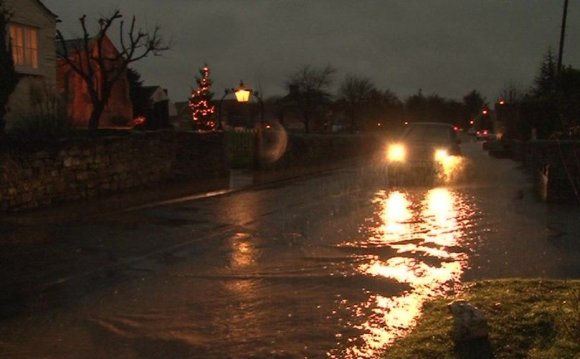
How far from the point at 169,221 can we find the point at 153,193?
17.1 ft

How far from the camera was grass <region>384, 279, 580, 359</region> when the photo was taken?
16.6 ft

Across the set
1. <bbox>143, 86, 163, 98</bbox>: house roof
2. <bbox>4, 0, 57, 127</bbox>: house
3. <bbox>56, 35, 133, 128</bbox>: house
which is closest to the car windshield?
<bbox>4, 0, 57, 127</bbox>: house

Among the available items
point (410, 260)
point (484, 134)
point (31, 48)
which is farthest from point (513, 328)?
point (484, 134)

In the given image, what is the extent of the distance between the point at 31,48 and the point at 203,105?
24.0 metres

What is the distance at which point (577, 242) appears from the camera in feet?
34.2

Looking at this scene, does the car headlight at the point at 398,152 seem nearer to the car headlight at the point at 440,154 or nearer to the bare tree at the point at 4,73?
the car headlight at the point at 440,154

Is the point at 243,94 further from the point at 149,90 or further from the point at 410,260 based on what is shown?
the point at 149,90

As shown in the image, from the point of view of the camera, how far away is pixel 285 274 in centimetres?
852

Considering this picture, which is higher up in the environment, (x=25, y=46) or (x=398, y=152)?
(x=25, y=46)

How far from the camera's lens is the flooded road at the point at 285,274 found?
5957 mm

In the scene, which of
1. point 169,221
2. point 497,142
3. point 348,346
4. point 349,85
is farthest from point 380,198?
point 349,85

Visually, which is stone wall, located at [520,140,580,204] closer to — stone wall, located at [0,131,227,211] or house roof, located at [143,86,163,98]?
stone wall, located at [0,131,227,211]

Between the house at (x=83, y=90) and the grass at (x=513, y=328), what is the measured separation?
31.0 metres

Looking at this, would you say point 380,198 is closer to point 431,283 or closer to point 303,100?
point 431,283
